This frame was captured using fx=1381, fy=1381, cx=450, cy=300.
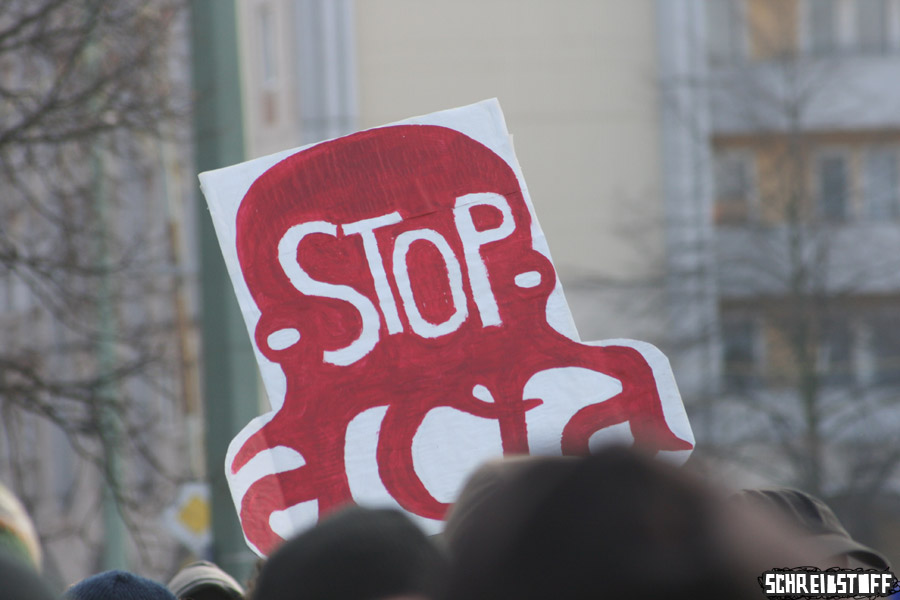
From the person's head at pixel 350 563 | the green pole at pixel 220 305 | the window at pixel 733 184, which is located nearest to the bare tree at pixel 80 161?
the green pole at pixel 220 305

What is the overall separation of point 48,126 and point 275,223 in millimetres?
4247

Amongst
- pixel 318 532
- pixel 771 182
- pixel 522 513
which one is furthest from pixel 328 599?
pixel 771 182

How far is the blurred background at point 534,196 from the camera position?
23.0ft

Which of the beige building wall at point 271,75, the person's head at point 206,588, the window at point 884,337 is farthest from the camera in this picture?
the beige building wall at point 271,75

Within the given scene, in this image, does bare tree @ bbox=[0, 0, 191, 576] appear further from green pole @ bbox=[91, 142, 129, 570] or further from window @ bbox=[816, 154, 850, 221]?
window @ bbox=[816, 154, 850, 221]

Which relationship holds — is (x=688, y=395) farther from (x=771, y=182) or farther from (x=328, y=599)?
(x=328, y=599)

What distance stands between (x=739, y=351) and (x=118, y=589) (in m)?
16.7

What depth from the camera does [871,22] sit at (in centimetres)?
2095

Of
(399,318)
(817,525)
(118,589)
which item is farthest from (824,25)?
(118,589)

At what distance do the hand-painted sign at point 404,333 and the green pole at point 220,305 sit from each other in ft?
7.06

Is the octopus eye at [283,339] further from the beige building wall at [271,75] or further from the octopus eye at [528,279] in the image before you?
the beige building wall at [271,75]

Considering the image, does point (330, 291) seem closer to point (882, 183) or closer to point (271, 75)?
point (882, 183)

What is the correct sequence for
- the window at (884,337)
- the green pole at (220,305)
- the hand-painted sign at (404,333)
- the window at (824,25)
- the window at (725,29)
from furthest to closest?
1. the window at (824,25)
2. the window at (725,29)
3. the window at (884,337)
4. the green pole at (220,305)
5. the hand-painted sign at (404,333)

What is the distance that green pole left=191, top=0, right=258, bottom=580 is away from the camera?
5.26 m
